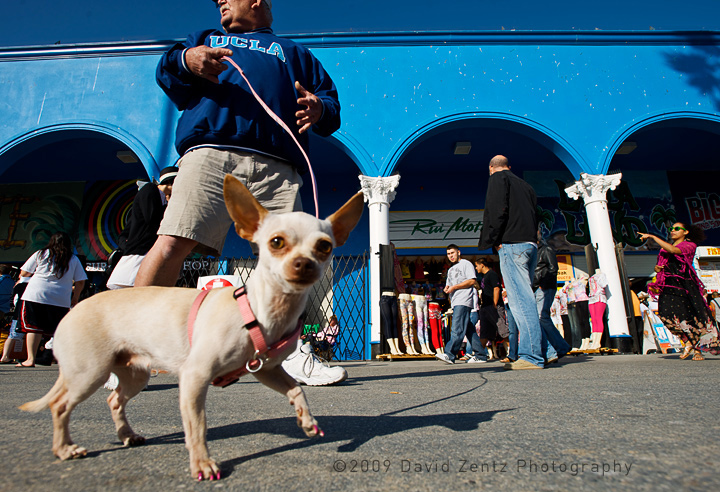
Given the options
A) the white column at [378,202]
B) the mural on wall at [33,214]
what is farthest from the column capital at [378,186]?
the mural on wall at [33,214]

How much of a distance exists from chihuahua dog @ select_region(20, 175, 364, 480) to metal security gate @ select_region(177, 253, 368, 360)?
9124 mm

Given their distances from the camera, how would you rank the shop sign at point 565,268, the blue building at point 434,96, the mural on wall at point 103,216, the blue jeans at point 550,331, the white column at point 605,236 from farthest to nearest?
the mural on wall at point 103,216 → the shop sign at point 565,268 → the blue building at point 434,96 → the white column at point 605,236 → the blue jeans at point 550,331

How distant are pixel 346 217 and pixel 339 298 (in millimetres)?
9797

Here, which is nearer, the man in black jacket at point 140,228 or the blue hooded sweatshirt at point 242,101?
the blue hooded sweatshirt at point 242,101

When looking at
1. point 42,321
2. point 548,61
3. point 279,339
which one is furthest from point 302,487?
point 548,61

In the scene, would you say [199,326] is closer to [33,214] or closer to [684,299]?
[684,299]

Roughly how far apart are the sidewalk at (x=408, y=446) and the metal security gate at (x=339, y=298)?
844 cm

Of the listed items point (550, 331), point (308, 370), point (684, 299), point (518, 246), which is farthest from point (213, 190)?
point (684, 299)

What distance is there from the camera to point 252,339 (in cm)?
115

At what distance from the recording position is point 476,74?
948 cm

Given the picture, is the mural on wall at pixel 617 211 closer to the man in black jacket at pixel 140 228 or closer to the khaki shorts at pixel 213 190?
the man in black jacket at pixel 140 228

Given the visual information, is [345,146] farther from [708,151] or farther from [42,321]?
[708,151]

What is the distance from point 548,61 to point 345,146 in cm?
483

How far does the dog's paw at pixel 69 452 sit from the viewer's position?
1.16 m
